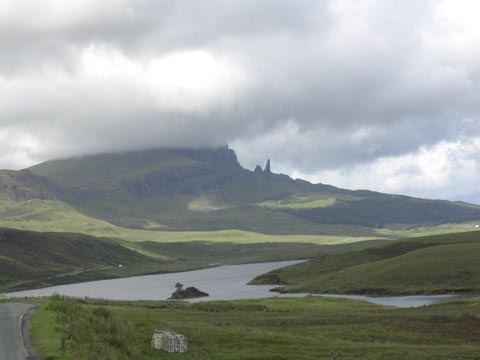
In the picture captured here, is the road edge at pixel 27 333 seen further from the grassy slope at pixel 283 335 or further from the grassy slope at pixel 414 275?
the grassy slope at pixel 414 275

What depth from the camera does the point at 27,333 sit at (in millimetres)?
52500

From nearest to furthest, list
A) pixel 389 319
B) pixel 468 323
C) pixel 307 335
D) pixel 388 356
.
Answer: pixel 388 356
pixel 307 335
pixel 468 323
pixel 389 319

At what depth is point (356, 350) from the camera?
56125mm

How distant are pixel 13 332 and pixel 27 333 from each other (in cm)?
154

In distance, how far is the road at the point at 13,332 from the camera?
42.7 m

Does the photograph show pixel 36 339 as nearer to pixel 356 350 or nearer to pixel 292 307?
pixel 356 350

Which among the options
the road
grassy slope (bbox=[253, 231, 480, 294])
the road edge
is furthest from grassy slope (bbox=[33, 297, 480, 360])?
grassy slope (bbox=[253, 231, 480, 294])

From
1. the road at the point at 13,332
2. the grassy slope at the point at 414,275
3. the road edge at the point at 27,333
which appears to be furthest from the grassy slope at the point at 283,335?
the grassy slope at the point at 414,275

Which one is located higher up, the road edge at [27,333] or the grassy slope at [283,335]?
the road edge at [27,333]

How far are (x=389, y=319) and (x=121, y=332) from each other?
40.5 metres

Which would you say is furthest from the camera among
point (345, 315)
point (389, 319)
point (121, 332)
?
point (345, 315)

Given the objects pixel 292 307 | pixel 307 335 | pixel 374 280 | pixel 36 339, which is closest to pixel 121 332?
pixel 36 339

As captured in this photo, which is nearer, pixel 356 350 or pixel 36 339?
pixel 36 339

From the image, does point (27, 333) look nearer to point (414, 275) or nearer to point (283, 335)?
point (283, 335)
